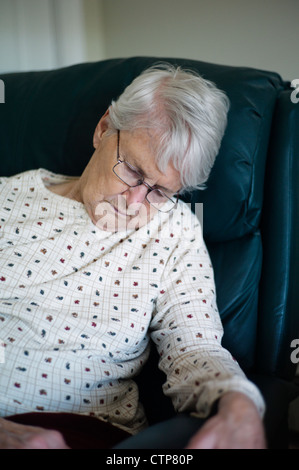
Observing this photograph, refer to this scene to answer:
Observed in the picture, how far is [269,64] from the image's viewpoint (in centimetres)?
174

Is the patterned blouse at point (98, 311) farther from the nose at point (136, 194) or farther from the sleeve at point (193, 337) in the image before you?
the nose at point (136, 194)

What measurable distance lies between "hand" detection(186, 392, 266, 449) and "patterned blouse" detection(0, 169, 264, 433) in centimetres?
10

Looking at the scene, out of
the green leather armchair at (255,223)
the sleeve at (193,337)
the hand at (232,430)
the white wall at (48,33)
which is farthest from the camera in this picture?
the white wall at (48,33)

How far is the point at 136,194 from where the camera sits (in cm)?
116

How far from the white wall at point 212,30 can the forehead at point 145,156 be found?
86 centimetres

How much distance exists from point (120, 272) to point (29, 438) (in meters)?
0.49

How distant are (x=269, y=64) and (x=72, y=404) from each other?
1.45 m

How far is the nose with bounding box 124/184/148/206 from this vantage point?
3.79 feet

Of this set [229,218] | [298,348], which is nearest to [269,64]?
[229,218]

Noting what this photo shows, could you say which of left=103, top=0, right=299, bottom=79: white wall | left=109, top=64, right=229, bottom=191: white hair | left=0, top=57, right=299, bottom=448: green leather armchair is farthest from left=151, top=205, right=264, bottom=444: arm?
left=103, top=0, right=299, bottom=79: white wall

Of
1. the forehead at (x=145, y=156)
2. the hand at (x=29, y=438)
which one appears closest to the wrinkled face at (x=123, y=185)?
the forehead at (x=145, y=156)

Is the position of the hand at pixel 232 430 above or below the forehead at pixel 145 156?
below

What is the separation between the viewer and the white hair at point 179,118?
3.68ft
